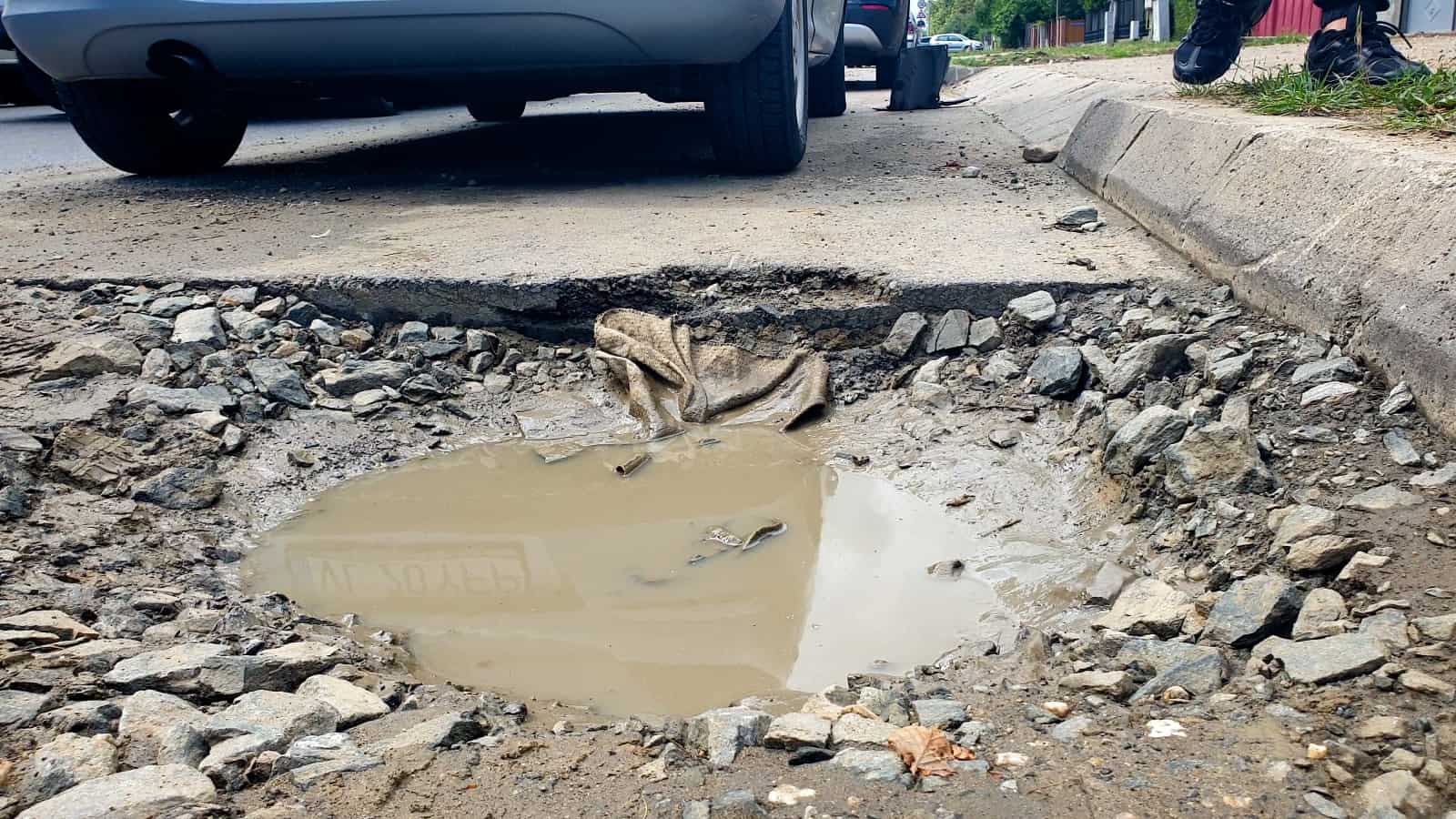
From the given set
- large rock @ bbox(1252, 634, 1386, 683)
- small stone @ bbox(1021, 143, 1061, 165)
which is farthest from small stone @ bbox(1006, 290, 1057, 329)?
small stone @ bbox(1021, 143, 1061, 165)

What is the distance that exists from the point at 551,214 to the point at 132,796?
2.84m

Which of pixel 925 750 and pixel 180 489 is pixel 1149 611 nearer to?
pixel 925 750

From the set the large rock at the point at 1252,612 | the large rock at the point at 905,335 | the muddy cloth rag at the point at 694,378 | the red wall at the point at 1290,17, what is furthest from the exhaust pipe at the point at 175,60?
the red wall at the point at 1290,17

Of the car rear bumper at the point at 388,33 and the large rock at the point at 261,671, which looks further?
the car rear bumper at the point at 388,33

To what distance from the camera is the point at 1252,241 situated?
101 inches

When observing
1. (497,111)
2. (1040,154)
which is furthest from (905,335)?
(497,111)

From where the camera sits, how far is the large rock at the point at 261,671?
151cm

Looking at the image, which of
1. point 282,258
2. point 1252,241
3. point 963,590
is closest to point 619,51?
point 282,258

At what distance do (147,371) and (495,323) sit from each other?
83 centimetres

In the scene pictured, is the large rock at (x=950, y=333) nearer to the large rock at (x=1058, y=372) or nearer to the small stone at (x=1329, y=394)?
the large rock at (x=1058, y=372)

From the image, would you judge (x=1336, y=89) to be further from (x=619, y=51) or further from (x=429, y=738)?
(x=429, y=738)

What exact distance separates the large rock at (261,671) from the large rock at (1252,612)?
128 cm

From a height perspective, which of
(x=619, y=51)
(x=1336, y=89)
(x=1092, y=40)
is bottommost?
(x=1092, y=40)

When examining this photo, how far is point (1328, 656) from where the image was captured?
4.47ft
